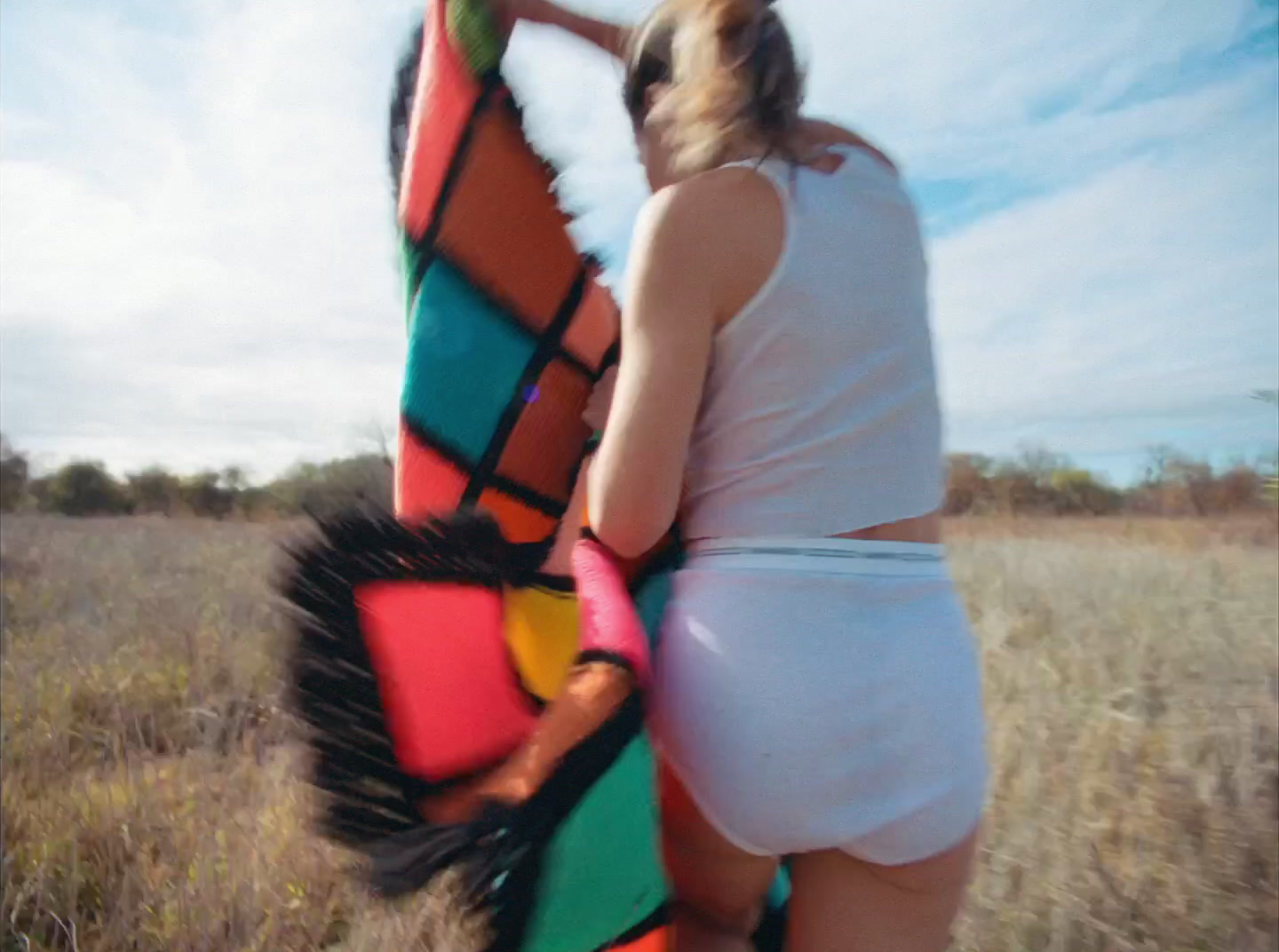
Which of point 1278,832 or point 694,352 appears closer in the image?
point 694,352

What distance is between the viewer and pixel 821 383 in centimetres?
100

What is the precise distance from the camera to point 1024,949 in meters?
2.31

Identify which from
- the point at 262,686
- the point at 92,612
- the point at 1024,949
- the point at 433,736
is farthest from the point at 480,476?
the point at 92,612

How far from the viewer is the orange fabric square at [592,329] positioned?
123 centimetres

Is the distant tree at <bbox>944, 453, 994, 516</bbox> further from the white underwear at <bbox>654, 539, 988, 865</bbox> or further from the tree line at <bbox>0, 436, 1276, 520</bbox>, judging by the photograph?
the white underwear at <bbox>654, 539, 988, 865</bbox>

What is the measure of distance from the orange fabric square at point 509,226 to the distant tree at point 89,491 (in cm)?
1957

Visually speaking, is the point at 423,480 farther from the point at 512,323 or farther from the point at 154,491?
the point at 154,491

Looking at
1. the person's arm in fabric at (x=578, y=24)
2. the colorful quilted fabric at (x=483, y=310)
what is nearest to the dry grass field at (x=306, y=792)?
the colorful quilted fabric at (x=483, y=310)

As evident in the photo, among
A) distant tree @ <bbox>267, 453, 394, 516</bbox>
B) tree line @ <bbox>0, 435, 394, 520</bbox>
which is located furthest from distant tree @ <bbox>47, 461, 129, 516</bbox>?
distant tree @ <bbox>267, 453, 394, 516</bbox>

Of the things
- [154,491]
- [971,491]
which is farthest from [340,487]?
[154,491]

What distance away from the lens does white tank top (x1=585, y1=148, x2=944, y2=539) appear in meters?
0.98

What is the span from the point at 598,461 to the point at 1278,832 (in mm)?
2943

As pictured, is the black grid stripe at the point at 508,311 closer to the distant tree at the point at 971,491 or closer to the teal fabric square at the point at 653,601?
the teal fabric square at the point at 653,601

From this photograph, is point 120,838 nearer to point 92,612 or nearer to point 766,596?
point 766,596
